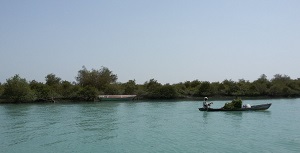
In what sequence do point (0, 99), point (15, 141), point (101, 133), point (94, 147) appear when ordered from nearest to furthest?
point (94, 147), point (15, 141), point (101, 133), point (0, 99)

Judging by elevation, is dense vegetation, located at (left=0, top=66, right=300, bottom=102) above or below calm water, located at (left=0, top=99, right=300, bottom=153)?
above

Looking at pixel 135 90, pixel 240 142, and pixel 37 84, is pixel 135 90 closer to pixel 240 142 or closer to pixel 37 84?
pixel 37 84

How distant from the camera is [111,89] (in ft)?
298

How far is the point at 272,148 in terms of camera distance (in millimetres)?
18875

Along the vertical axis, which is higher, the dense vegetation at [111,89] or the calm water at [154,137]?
the dense vegetation at [111,89]

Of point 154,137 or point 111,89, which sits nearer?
point 154,137

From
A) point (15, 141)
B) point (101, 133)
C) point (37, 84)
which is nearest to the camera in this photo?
point (15, 141)

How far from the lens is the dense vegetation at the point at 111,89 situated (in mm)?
75125

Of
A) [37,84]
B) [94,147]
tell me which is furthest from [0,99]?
[94,147]

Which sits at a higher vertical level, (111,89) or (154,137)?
(111,89)

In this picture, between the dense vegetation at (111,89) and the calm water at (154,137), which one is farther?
the dense vegetation at (111,89)

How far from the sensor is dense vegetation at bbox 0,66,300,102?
7512cm

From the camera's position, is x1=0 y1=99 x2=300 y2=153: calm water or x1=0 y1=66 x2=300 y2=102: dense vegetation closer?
x1=0 y1=99 x2=300 y2=153: calm water

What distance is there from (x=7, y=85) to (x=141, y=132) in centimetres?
5880
